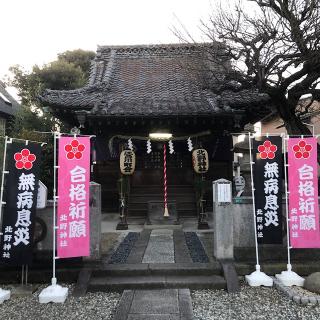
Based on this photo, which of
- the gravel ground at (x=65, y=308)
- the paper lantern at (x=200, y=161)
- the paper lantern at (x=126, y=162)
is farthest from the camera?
the paper lantern at (x=200, y=161)

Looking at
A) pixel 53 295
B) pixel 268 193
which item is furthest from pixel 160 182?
pixel 53 295

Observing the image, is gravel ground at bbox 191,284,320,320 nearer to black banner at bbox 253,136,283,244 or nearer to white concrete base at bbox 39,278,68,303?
black banner at bbox 253,136,283,244

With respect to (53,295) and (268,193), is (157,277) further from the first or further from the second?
(268,193)

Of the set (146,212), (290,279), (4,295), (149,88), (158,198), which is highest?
(149,88)

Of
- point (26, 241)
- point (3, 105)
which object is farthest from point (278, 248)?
point (3, 105)

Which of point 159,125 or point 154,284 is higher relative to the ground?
point 159,125

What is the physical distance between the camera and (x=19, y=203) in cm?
602

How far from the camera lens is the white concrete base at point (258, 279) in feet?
20.5

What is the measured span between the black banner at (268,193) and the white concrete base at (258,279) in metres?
0.62

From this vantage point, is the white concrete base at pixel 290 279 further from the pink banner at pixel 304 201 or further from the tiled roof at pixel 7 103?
the tiled roof at pixel 7 103

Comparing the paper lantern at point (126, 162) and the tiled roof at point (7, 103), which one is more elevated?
the tiled roof at point (7, 103)

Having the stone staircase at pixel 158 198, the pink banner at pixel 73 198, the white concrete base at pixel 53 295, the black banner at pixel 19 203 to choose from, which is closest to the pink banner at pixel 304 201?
the pink banner at pixel 73 198

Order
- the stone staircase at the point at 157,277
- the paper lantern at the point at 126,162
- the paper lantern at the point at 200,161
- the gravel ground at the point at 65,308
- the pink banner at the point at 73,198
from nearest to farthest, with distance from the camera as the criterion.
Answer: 1. the gravel ground at the point at 65,308
2. the pink banner at the point at 73,198
3. the stone staircase at the point at 157,277
4. the paper lantern at the point at 126,162
5. the paper lantern at the point at 200,161

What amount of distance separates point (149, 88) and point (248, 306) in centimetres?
1047
